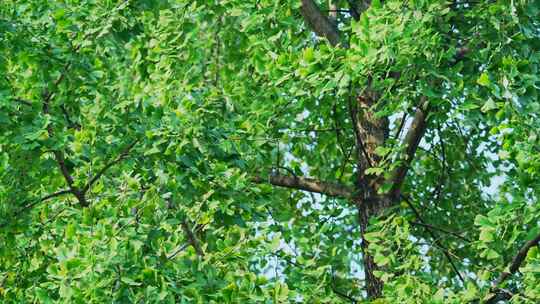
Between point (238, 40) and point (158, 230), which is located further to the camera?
point (238, 40)

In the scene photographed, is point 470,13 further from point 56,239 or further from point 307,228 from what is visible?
point 56,239

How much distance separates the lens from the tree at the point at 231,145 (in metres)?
7.06

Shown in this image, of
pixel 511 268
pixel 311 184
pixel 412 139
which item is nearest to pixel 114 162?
pixel 311 184

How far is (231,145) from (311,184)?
310cm

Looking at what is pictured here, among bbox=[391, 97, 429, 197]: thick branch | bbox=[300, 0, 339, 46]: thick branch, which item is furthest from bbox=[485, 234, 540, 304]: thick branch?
bbox=[300, 0, 339, 46]: thick branch

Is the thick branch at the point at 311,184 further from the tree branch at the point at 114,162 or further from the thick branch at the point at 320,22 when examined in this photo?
the tree branch at the point at 114,162

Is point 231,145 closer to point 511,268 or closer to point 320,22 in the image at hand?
point 511,268

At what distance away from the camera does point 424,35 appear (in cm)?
816

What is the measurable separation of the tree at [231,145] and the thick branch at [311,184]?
1 centimetres

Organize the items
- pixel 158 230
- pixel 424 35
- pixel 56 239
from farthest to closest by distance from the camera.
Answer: pixel 56 239 → pixel 424 35 → pixel 158 230

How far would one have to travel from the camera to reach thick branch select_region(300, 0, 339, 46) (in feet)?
34.3

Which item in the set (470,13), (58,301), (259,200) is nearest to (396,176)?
→ (470,13)

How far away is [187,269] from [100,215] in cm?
84

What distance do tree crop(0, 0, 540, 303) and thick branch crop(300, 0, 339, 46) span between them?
0.02m
